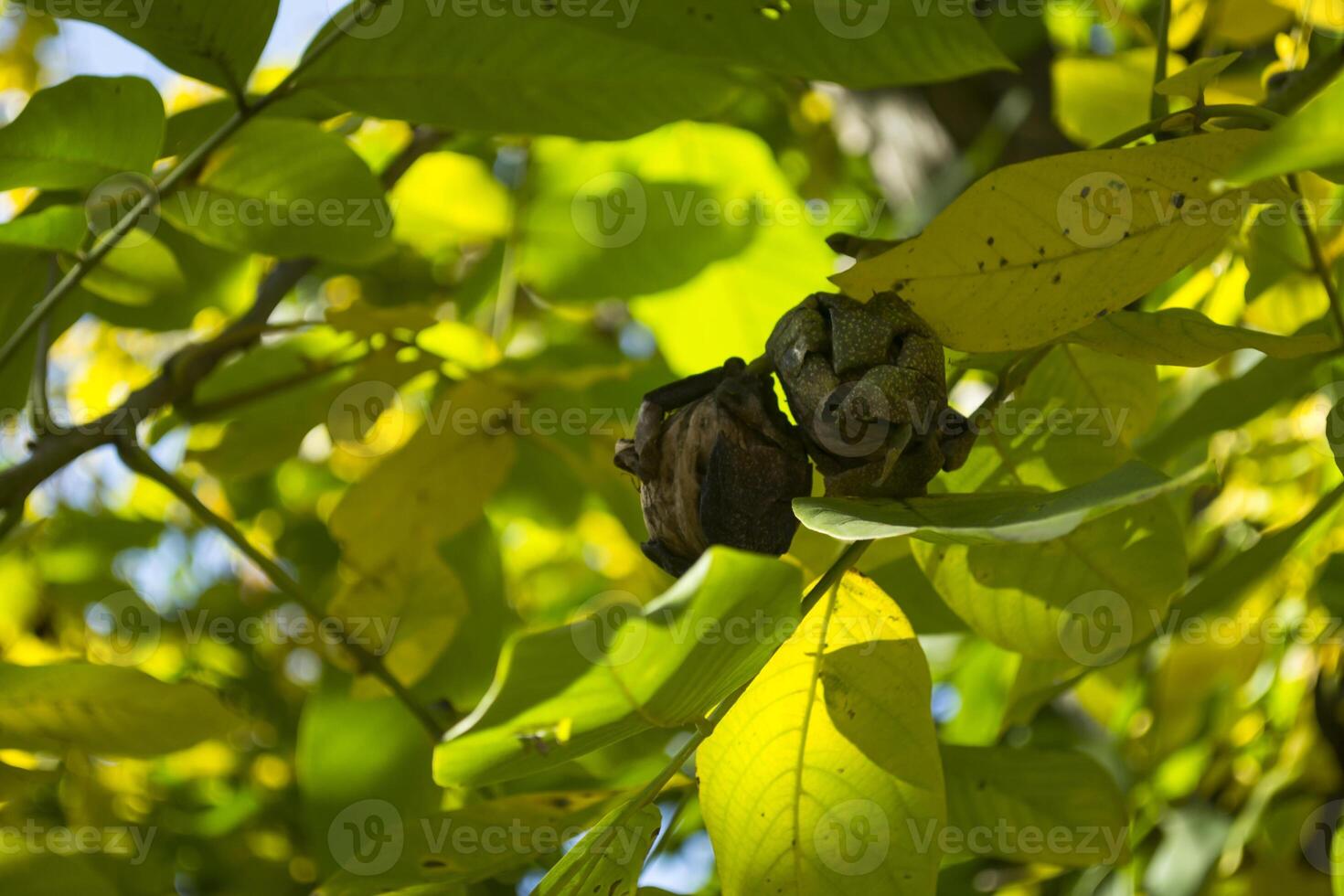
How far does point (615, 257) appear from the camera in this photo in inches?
43.4

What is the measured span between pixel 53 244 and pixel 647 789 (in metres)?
0.54

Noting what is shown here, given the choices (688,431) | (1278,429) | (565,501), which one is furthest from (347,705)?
(1278,429)

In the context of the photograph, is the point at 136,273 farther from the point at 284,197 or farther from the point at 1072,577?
the point at 1072,577

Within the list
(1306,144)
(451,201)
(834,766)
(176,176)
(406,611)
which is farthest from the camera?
(451,201)

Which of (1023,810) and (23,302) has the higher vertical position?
(23,302)

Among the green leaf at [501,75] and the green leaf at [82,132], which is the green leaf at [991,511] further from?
the green leaf at [82,132]

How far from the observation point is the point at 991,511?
47cm

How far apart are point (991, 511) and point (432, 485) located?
61 centimetres

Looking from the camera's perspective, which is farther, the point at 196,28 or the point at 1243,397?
the point at 1243,397

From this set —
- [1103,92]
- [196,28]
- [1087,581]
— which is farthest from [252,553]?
[1103,92]

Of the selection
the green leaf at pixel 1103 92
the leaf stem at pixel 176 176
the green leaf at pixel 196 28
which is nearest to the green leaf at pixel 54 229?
the leaf stem at pixel 176 176

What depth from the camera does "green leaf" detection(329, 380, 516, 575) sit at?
98 centimetres

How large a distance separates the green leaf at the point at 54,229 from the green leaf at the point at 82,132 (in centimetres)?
5

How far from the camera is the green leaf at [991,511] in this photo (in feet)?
1.32
